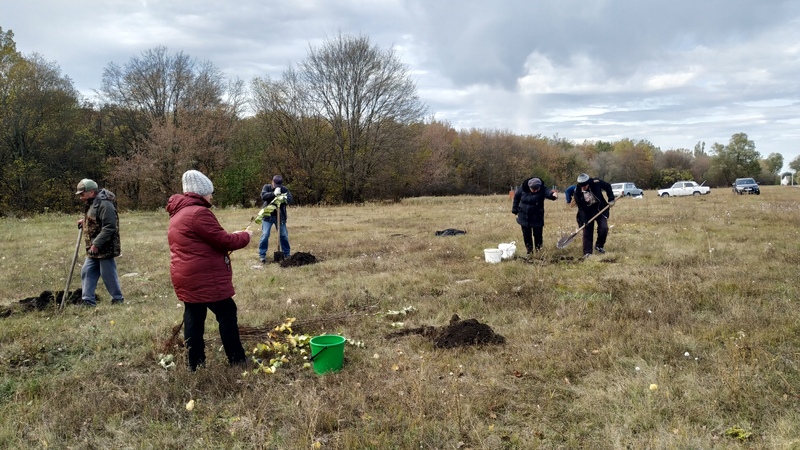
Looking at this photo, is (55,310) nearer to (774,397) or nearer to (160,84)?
(774,397)

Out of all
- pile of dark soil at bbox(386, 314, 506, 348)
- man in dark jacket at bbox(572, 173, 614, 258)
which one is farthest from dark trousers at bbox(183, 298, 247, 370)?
man in dark jacket at bbox(572, 173, 614, 258)

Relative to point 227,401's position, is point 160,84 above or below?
above

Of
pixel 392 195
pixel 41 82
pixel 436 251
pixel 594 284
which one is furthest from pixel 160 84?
pixel 594 284

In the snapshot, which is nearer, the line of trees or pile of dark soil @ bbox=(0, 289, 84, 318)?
pile of dark soil @ bbox=(0, 289, 84, 318)

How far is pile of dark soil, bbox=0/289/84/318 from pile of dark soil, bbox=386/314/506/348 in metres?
5.80

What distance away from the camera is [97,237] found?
729 centimetres

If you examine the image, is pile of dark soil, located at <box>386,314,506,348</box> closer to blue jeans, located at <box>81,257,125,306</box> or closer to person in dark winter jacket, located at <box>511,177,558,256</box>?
person in dark winter jacket, located at <box>511,177,558,256</box>

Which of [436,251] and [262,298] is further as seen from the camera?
[436,251]

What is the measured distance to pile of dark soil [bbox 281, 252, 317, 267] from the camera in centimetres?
1051

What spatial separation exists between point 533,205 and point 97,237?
7.89 metres

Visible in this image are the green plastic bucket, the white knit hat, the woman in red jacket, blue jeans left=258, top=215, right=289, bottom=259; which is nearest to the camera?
the woman in red jacket

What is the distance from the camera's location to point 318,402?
4125 millimetres

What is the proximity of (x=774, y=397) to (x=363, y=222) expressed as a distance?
1709 centimetres

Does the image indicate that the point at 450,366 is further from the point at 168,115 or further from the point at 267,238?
the point at 168,115
